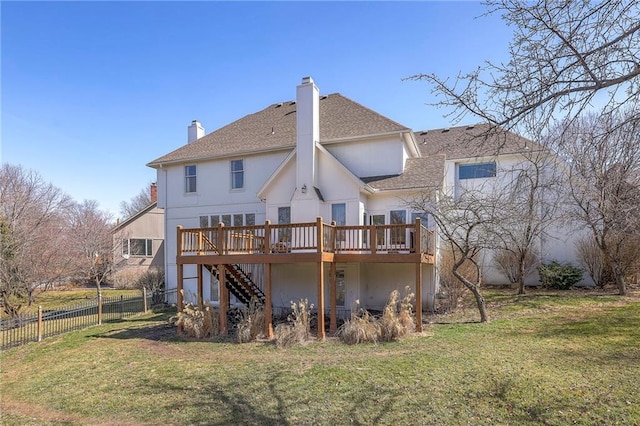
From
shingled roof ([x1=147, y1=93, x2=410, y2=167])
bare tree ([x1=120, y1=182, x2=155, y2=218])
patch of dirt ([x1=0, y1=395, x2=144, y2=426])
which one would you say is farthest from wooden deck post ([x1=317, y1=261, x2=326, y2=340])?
bare tree ([x1=120, y1=182, x2=155, y2=218])

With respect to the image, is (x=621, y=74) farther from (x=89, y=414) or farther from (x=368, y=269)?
(x=368, y=269)

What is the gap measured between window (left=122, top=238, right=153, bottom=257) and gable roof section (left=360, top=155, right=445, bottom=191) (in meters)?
20.9

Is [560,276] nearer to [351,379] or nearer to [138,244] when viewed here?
[351,379]

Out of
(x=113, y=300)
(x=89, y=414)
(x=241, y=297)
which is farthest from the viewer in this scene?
(x=113, y=300)

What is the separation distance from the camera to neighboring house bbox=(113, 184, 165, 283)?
27219 millimetres

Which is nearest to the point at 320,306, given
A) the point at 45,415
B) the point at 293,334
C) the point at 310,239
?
the point at 293,334

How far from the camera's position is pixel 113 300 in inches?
632

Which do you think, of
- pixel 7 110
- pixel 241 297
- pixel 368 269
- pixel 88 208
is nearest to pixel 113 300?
pixel 241 297

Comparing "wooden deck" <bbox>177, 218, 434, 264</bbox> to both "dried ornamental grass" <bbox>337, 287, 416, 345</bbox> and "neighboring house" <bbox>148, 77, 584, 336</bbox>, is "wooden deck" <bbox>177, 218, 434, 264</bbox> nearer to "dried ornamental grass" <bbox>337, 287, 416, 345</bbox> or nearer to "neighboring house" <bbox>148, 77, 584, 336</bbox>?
"neighboring house" <bbox>148, 77, 584, 336</bbox>

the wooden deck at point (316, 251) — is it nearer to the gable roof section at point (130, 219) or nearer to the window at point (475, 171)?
the window at point (475, 171)

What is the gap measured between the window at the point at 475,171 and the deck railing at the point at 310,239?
23.5 ft

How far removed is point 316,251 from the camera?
1241cm

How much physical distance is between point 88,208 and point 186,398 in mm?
36756

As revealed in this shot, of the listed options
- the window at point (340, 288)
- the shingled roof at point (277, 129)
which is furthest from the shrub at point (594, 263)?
the window at point (340, 288)
